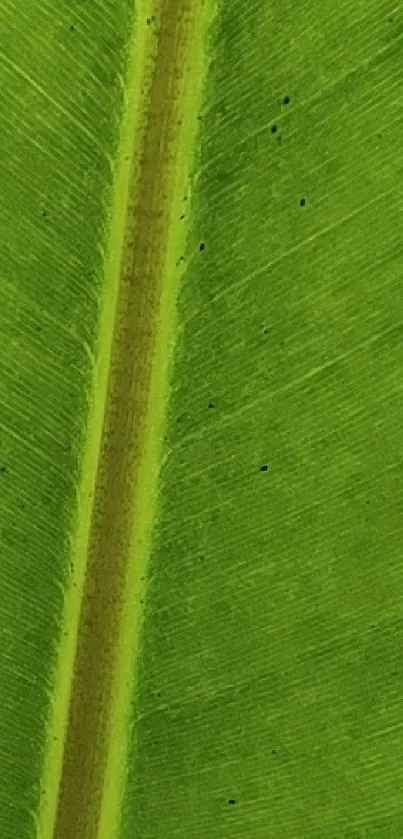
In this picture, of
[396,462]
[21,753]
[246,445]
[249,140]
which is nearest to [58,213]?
[249,140]

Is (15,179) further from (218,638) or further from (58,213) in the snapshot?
(218,638)

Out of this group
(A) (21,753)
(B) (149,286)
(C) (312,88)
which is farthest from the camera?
(A) (21,753)

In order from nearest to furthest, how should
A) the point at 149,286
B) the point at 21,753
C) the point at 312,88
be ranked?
the point at 312,88 → the point at 149,286 → the point at 21,753

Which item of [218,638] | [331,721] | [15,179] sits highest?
[15,179]

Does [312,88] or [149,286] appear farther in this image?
[149,286]
